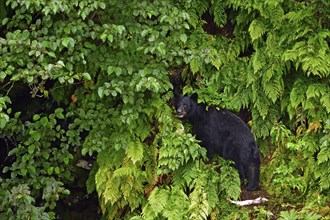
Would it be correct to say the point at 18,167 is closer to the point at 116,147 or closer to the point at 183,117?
the point at 116,147

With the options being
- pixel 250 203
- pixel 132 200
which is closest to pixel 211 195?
pixel 250 203

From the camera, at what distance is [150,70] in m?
5.53

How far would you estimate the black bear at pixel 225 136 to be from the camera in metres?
5.97

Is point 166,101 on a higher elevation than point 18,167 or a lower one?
higher

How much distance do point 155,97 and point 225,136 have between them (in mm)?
989

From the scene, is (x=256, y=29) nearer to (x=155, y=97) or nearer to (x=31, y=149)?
(x=155, y=97)

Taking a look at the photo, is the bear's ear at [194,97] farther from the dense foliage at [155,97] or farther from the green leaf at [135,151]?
the green leaf at [135,151]

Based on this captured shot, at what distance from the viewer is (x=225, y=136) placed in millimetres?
6035

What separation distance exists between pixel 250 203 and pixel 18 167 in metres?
2.72

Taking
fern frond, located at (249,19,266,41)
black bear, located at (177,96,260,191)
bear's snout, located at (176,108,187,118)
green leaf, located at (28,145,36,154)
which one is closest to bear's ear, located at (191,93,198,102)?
black bear, located at (177,96,260,191)

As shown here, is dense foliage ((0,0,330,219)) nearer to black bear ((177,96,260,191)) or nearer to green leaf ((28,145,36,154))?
green leaf ((28,145,36,154))

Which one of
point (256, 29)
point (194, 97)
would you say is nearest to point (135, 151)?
→ point (194, 97)

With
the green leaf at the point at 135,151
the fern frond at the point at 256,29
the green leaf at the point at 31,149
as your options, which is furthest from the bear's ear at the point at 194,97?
the green leaf at the point at 31,149

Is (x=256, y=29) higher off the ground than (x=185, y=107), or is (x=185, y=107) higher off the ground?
(x=256, y=29)
